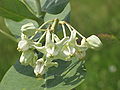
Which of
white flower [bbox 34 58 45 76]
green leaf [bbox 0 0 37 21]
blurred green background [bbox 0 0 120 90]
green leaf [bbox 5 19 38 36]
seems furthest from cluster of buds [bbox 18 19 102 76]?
blurred green background [bbox 0 0 120 90]

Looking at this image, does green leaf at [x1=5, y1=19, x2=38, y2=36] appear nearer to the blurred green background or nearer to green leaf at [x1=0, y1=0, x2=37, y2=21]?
green leaf at [x1=0, y1=0, x2=37, y2=21]

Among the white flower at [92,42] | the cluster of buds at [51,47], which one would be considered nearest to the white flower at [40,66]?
the cluster of buds at [51,47]

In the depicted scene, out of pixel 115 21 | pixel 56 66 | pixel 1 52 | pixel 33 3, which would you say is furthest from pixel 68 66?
pixel 115 21

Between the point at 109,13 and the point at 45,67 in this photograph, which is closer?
the point at 45,67

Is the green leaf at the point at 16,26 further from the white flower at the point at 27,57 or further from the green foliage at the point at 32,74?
the white flower at the point at 27,57

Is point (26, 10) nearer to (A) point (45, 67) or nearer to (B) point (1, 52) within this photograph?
(A) point (45, 67)
